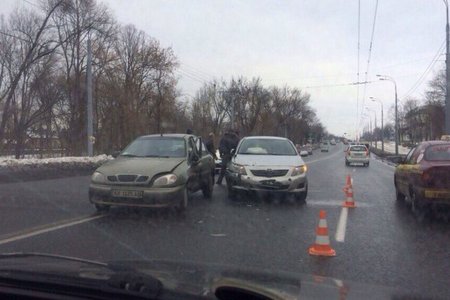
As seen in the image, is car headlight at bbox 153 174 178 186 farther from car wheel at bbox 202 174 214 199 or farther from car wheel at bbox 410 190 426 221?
car wheel at bbox 410 190 426 221

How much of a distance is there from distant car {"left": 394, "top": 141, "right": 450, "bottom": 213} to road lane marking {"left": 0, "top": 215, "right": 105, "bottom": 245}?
5.48 m

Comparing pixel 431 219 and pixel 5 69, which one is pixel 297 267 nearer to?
pixel 431 219

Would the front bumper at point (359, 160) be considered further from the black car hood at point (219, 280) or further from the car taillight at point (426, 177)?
the black car hood at point (219, 280)

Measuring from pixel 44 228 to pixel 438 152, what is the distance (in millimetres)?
6945

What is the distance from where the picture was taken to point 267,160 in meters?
12.1

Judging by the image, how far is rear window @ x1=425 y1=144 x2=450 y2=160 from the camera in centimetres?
985

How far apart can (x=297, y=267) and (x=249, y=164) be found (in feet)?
19.9

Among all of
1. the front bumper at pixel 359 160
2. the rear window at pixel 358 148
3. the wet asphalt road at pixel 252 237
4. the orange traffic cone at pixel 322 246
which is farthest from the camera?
the rear window at pixel 358 148

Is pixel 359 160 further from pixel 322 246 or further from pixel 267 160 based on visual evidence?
pixel 322 246

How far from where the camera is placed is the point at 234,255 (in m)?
6.45

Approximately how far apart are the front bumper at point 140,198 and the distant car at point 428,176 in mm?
4160

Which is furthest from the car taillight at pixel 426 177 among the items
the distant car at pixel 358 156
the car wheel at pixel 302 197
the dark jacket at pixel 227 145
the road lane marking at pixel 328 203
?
the distant car at pixel 358 156

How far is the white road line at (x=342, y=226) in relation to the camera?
7.85 metres

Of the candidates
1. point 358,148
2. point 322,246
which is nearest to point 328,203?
point 322,246
